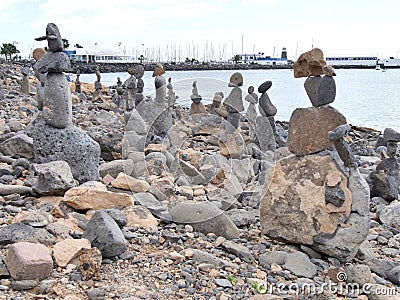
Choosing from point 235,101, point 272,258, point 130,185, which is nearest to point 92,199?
point 130,185

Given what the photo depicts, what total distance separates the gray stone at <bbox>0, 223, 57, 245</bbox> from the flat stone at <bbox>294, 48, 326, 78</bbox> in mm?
2882

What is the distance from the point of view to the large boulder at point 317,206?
4.29 m

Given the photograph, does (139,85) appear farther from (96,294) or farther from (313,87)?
(96,294)

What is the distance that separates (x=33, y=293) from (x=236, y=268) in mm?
1655

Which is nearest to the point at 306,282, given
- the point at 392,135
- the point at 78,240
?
the point at 78,240

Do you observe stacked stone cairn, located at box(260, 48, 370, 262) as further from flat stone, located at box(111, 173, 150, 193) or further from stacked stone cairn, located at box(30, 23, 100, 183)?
stacked stone cairn, located at box(30, 23, 100, 183)

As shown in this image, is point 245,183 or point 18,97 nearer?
point 245,183

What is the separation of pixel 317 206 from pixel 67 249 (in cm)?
229

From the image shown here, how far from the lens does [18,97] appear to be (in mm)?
18188

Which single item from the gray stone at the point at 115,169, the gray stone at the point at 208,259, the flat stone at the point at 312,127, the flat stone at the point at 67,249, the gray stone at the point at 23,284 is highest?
the flat stone at the point at 312,127

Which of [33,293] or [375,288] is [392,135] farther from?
[33,293]

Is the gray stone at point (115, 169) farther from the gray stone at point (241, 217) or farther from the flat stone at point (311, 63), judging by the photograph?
the flat stone at point (311, 63)

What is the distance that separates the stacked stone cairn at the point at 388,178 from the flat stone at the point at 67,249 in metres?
4.90

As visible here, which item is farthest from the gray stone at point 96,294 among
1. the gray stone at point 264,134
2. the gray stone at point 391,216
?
the gray stone at point 264,134
